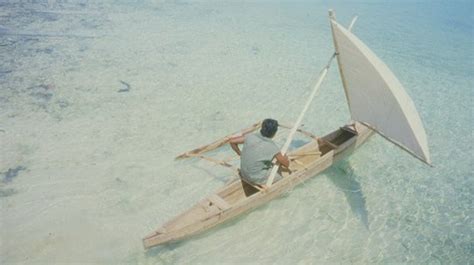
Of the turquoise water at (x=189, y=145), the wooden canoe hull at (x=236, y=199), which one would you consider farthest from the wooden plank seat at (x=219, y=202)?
the turquoise water at (x=189, y=145)

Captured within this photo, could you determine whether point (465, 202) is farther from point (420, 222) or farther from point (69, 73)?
point (69, 73)

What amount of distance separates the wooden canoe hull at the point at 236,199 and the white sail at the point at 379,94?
1.23 metres

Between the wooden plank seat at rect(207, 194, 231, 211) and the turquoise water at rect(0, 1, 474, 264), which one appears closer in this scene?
the wooden plank seat at rect(207, 194, 231, 211)

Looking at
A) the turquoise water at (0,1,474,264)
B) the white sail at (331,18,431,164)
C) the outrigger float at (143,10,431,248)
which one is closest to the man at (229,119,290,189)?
the outrigger float at (143,10,431,248)

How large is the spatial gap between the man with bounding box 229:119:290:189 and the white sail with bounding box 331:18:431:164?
2.67 m

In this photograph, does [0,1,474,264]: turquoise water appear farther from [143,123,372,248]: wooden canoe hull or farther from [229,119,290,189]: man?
[229,119,290,189]: man

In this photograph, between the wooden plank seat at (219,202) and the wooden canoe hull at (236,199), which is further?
the wooden plank seat at (219,202)

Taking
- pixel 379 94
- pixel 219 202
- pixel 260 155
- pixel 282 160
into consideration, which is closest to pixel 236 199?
pixel 219 202

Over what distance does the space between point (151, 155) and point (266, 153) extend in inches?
157

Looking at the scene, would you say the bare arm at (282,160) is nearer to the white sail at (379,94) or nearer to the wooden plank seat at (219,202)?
the wooden plank seat at (219,202)

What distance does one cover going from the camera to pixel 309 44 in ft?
68.9

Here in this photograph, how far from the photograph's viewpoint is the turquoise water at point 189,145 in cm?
811

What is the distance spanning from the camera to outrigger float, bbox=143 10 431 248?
7513 mm

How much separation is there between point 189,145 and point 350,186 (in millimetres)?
4658
